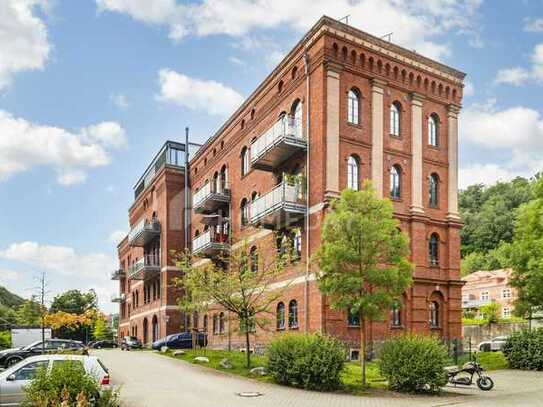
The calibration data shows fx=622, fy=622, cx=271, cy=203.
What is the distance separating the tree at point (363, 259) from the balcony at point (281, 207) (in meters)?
7.36

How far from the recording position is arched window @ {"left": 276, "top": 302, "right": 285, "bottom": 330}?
29125mm

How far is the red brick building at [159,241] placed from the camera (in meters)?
45.6

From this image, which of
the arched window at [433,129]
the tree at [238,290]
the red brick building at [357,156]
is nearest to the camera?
the tree at [238,290]

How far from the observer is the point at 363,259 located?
63.0 feet

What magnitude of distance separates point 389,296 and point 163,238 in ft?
97.4

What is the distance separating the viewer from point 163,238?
152ft

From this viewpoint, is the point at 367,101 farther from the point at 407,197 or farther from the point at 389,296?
the point at 389,296

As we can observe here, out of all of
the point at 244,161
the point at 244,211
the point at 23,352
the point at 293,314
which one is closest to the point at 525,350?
the point at 293,314

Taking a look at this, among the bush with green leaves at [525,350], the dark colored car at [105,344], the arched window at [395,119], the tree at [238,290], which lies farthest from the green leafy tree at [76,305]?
the bush with green leaves at [525,350]

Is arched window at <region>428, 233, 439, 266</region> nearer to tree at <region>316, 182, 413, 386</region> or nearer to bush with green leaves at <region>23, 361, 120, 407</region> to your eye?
tree at <region>316, 182, 413, 386</region>

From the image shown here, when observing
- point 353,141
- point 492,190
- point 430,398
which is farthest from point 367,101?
point 492,190

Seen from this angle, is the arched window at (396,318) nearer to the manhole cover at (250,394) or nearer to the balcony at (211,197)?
the manhole cover at (250,394)

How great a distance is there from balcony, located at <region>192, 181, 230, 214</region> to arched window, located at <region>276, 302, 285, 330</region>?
391 inches

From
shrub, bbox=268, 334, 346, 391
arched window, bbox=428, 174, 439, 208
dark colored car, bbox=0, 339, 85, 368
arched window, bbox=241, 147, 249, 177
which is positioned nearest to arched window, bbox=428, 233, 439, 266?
arched window, bbox=428, 174, 439, 208
